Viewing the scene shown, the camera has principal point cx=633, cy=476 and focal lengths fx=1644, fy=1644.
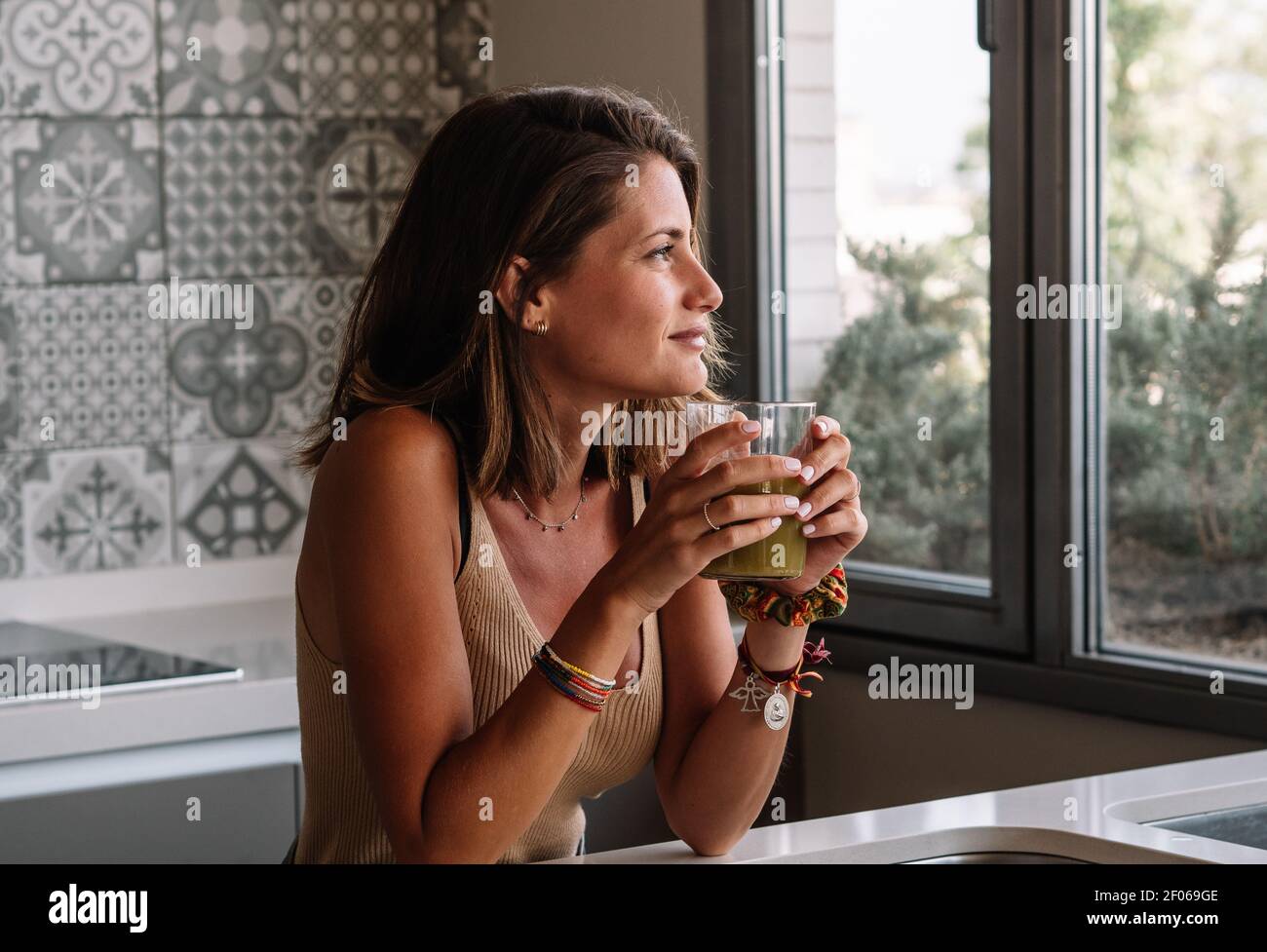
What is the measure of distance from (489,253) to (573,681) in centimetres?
38

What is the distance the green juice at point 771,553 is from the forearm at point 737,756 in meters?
0.14

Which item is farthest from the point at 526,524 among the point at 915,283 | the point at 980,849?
the point at 915,283

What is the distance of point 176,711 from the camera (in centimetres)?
206

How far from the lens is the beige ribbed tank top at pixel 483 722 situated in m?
1.36

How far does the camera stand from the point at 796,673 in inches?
53.9

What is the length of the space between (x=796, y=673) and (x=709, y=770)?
11cm

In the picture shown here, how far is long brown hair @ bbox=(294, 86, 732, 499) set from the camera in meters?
1.36

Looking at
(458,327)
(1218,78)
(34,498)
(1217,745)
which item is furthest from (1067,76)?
(34,498)

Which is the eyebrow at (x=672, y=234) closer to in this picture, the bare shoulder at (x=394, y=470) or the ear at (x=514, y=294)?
the ear at (x=514, y=294)

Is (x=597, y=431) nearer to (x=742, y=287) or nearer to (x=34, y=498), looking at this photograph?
(x=742, y=287)

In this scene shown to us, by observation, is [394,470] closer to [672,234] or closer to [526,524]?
[526,524]

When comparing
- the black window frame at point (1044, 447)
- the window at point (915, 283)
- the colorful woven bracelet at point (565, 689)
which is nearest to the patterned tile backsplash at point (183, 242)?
the window at point (915, 283)
